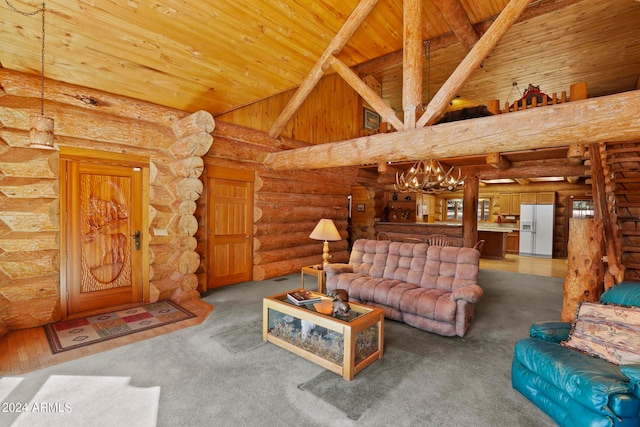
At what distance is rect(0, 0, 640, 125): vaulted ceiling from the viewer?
10.4 feet

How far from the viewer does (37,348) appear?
3094 millimetres

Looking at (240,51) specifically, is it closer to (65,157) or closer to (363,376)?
(65,157)

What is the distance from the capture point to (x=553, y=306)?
4754 millimetres

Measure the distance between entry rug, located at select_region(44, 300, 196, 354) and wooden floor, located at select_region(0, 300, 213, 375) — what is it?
87mm

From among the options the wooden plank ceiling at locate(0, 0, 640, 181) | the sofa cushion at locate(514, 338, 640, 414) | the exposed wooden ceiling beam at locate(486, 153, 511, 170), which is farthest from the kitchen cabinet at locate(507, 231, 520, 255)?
the sofa cushion at locate(514, 338, 640, 414)

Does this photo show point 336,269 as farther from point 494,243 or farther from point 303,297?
point 494,243

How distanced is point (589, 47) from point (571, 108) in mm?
3974

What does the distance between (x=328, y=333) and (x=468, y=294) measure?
161cm

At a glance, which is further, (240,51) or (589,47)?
(589,47)

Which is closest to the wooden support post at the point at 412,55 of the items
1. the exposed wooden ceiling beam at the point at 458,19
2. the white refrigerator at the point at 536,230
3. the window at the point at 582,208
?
the exposed wooden ceiling beam at the point at 458,19

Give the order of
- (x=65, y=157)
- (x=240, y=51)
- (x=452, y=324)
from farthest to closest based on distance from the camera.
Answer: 1. (x=240, y=51)
2. (x=65, y=157)
3. (x=452, y=324)

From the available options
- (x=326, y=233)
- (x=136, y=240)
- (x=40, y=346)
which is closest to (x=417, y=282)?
(x=326, y=233)

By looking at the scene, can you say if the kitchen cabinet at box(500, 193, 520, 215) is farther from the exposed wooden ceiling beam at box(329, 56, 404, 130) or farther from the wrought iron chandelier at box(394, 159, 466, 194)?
the exposed wooden ceiling beam at box(329, 56, 404, 130)

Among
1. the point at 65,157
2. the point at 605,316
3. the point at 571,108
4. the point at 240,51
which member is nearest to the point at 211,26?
the point at 240,51
